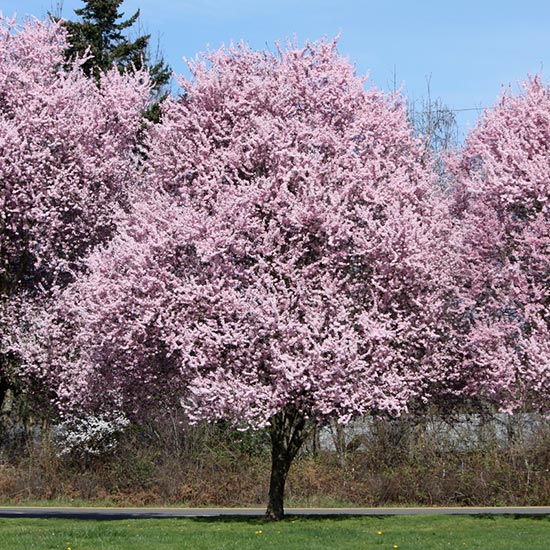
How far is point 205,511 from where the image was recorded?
94.3 ft

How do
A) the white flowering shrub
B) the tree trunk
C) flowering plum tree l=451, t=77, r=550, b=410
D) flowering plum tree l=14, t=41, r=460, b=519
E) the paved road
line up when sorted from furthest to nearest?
the white flowering shrub, the paved road, the tree trunk, flowering plum tree l=451, t=77, r=550, b=410, flowering plum tree l=14, t=41, r=460, b=519

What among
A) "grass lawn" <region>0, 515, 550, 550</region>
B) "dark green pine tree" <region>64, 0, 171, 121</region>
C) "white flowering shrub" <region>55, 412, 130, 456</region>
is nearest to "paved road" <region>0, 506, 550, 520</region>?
"grass lawn" <region>0, 515, 550, 550</region>

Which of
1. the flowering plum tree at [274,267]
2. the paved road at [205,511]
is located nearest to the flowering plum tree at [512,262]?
the flowering plum tree at [274,267]

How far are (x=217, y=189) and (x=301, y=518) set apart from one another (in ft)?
26.1

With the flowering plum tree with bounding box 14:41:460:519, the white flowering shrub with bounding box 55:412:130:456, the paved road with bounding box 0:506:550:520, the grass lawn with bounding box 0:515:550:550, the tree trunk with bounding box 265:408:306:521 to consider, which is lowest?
the grass lawn with bounding box 0:515:550:550

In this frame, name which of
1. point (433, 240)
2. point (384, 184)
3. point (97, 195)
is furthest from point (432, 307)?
point (97, 195)

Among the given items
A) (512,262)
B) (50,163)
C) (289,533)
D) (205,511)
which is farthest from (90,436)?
(512,262)

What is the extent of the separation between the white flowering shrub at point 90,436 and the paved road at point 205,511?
4.03m

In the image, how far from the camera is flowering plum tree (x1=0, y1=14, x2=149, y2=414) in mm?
23000

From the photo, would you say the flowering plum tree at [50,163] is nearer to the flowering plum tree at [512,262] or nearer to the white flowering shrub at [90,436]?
the white flowering shrub at [90,436]

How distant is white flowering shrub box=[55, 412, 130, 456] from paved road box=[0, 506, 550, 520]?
4.03m

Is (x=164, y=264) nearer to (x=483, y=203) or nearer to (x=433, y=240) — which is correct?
(x=433, y=240)

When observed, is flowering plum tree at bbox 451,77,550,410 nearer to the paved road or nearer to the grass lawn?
the grass lawn

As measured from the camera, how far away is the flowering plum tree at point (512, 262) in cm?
2114
